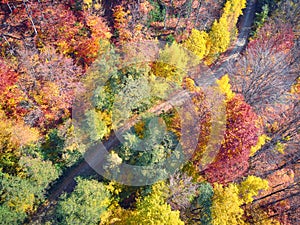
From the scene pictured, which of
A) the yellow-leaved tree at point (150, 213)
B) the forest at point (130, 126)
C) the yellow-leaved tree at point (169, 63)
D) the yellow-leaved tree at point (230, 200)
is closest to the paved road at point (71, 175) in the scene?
the forest at point (130, 126)

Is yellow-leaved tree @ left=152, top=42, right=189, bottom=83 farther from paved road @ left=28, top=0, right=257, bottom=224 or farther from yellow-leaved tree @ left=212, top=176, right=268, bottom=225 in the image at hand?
yellow-leaved tree @ left=212, top=176, right=268, bottom=225

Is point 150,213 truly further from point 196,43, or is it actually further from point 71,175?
point 196,43

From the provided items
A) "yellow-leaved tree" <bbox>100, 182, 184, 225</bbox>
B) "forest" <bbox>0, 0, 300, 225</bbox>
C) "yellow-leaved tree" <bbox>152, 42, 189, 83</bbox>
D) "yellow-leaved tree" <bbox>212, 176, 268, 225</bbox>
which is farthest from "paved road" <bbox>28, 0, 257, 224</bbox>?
"yellow-leaved tree" <bbox>212, 176, 268, 225</bbox>

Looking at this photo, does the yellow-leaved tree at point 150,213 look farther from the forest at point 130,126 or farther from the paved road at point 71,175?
the paved road at point 71,175

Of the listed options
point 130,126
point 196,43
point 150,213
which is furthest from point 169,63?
point 150,213

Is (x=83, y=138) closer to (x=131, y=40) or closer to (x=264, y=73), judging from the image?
(x=131, y=40)

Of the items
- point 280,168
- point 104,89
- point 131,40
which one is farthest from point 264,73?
point 104,89

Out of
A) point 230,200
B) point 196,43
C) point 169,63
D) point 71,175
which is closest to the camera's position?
point 230,200

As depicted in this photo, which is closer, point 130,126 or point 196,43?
point 130,126
